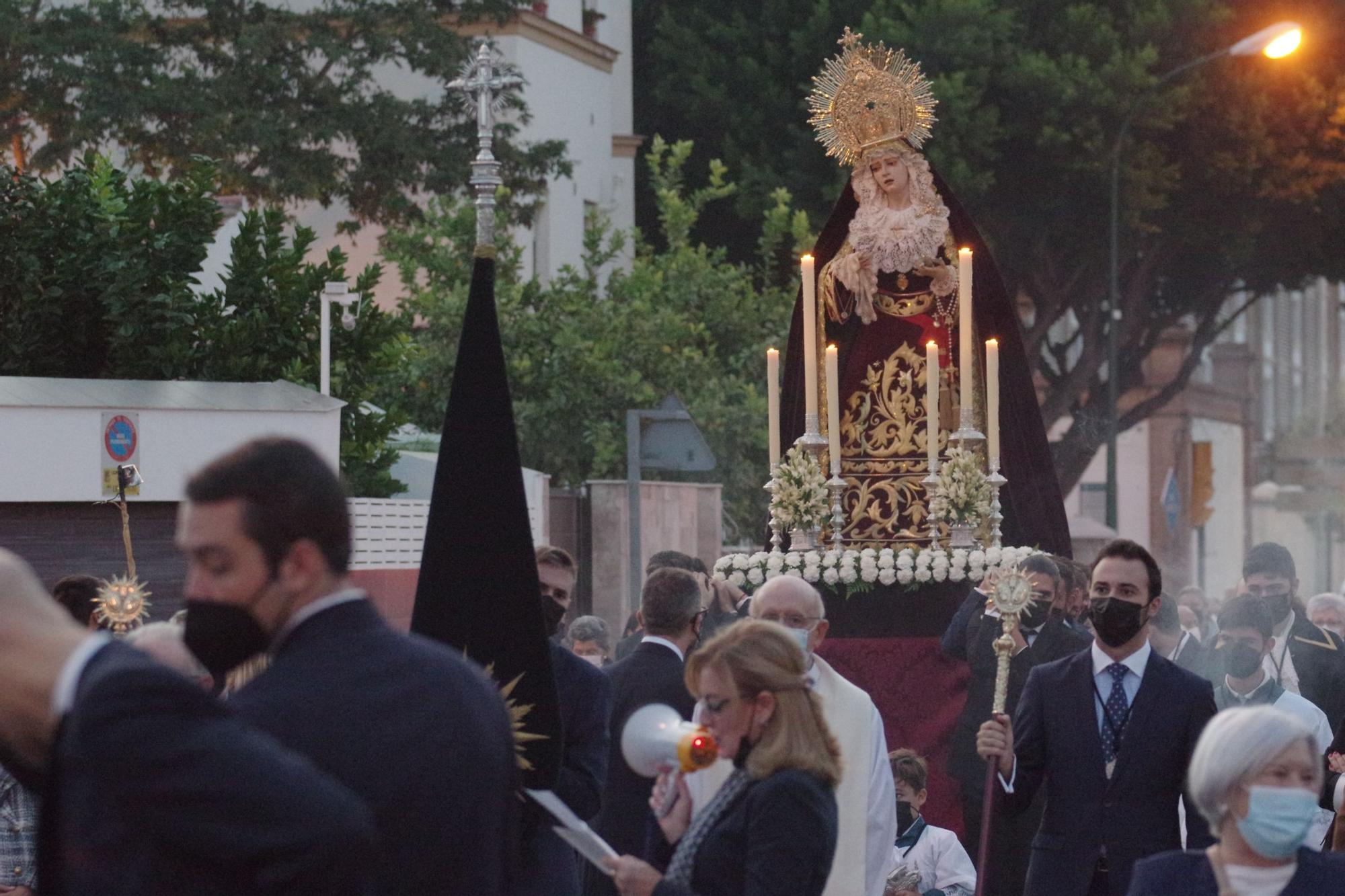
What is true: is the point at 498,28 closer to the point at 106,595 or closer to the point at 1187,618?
the point at 1187,618

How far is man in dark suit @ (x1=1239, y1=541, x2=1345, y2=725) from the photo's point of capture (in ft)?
31.3

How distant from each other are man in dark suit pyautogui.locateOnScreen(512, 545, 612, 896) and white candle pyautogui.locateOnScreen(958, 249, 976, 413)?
4.54 m

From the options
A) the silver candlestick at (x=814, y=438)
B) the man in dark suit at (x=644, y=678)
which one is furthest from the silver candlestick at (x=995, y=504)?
the man in dark suit at (x=644, y=678)

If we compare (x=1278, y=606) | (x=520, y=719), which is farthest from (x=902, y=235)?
(x=520, y=719)

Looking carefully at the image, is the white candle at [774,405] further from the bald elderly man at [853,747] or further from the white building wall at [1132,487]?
the white building wall at [1132,487]

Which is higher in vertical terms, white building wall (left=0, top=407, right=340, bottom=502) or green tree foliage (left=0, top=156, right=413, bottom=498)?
green tree foliage (left=0, top=156, right=413, bottom=498)

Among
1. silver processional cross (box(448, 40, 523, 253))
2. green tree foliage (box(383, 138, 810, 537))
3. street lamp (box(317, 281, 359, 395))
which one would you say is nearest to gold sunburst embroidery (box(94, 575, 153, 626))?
silver processional cross (box(448, 40, 523, 253))

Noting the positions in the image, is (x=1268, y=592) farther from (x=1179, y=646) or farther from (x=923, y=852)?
(x=923, y=852)

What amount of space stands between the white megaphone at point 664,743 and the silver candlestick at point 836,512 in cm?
640

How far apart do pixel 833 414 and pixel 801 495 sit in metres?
0.44

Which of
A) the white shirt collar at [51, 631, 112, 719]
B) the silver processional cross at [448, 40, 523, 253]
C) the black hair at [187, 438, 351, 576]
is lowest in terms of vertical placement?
the white shirt collar at [51, 631, 112, 719]

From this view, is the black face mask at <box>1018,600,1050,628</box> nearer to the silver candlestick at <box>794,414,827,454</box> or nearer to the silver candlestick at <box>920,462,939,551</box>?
the silver candlestick at <box>920,462,939,551</box>

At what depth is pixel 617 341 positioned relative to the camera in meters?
23.7

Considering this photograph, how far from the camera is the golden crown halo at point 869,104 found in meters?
11.2
